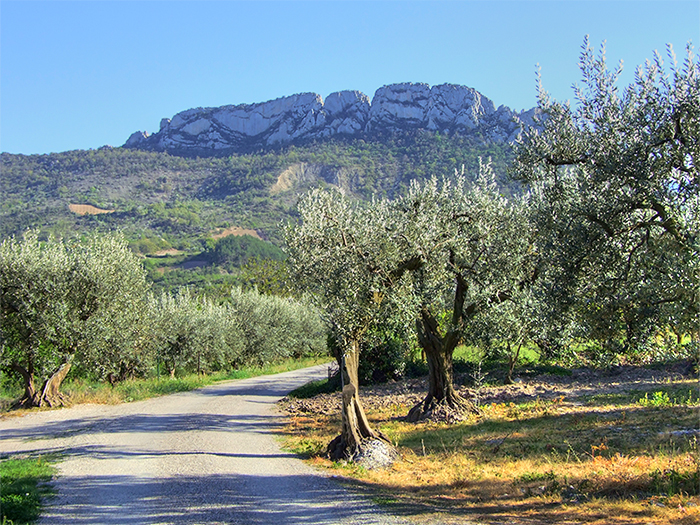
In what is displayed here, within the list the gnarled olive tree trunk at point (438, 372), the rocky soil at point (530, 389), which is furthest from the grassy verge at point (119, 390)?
the gnarled olive tree trunk at point (438, 372)

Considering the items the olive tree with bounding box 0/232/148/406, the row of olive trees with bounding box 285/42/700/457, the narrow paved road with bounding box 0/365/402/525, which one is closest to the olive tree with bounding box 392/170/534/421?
the row of olive trees with bounding box 285/42/700/457

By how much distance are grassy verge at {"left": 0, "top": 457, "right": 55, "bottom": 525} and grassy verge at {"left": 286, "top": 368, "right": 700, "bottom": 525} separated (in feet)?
19.4

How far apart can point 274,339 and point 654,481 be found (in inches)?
1689

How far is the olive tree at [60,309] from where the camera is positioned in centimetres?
2158

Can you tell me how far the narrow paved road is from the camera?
868cm

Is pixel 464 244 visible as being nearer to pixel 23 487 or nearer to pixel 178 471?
pixel 178 471

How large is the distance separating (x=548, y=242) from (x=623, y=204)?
156cm

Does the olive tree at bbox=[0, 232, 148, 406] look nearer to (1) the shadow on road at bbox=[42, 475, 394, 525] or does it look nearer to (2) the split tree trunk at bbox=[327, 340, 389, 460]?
(1) the shadow on road at bbox=[42, 475, 394, 525]

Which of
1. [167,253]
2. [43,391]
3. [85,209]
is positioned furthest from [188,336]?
[85,209]

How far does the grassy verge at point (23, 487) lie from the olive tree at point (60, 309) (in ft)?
32.6

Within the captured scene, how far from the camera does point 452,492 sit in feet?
32.1

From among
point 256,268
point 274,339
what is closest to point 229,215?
point 256,268

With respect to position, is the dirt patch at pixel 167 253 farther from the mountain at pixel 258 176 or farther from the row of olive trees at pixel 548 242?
the row of olive trees at pixel 548 242

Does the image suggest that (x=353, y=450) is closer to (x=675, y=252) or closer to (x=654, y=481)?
(x=654, y=481)
